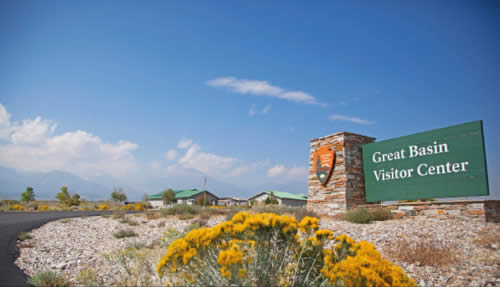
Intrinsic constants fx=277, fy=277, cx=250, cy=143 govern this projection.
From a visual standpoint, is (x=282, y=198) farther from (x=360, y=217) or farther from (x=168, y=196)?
(x=360, y=217)

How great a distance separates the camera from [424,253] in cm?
521

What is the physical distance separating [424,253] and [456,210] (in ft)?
17.6

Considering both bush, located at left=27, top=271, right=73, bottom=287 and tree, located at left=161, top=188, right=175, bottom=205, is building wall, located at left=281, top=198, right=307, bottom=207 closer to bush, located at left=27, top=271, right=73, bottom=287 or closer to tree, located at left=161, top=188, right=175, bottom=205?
tree, located at left=161, top=188, right=175, bottom=205

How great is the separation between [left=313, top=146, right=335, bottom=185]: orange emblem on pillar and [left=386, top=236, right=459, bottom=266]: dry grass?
7.22 metres

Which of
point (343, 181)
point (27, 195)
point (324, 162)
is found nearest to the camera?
point (343, 181)

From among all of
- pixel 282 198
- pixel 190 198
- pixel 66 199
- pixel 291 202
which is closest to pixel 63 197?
pixel 66 199

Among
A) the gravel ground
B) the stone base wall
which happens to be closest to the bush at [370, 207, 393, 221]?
the stone base wall

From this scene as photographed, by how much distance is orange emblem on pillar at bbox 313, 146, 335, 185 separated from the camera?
43.4 ft

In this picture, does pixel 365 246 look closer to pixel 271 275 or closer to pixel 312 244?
pixel 312 244

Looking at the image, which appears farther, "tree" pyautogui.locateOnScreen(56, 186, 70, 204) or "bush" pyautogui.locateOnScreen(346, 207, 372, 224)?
"tree" pyautogui.locateOnScreen(56, 186, 70, 204)

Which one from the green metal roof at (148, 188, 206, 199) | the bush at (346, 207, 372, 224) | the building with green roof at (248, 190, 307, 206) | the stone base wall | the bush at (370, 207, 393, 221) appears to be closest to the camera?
the stone base wall

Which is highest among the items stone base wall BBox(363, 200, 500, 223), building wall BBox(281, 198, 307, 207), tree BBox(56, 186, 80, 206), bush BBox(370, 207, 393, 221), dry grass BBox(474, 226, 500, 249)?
stone base wall BBox(363, 200, 500, 223)

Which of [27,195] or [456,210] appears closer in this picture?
[456,210]

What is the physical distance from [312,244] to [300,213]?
807cm
